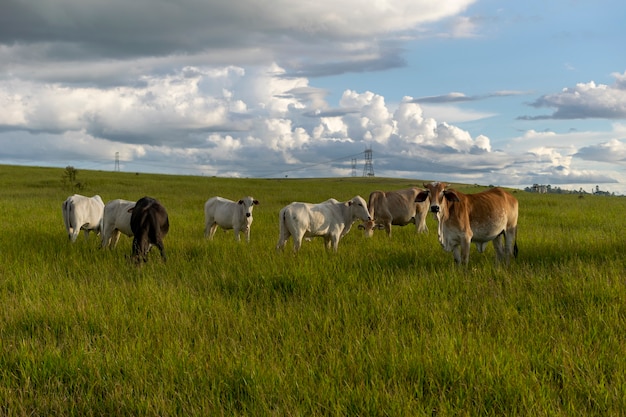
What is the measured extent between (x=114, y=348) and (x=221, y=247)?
654cm

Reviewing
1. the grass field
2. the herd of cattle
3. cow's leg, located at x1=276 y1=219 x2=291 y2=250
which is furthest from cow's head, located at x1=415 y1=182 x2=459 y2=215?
cow's leg, located at x1=276 y1=219 x2=291 y2=250

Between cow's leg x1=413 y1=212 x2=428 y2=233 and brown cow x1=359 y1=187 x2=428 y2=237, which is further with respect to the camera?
cow's leg x1=413 y1=212 x2=428 y2=233

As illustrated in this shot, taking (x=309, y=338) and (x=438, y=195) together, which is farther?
(x=438, y=195)

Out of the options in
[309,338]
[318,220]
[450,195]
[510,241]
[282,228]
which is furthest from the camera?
[318,220]

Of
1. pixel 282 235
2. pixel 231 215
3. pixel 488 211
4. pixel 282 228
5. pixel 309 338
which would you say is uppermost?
pixel 488 211

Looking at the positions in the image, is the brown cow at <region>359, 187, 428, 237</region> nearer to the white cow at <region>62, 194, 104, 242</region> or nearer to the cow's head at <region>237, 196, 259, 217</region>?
the cow's head at <region>237, 196, 259, 217</region>

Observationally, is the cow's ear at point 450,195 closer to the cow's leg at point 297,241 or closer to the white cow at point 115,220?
the cow's leg at point 297,241

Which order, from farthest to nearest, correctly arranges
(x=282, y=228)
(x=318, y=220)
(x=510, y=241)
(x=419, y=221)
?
(x=419, y=221), (x=318, y=220), (x=282, y=228), (x=510, y=241)

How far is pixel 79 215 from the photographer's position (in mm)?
12805

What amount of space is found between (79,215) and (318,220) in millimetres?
6532

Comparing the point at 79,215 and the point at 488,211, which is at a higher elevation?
the point at 488,211

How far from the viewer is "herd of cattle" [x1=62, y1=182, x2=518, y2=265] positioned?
31.1 feet

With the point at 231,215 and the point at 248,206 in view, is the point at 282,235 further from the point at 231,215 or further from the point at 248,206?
the point at 231,215

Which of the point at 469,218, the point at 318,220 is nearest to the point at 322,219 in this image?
the point at 318,220
